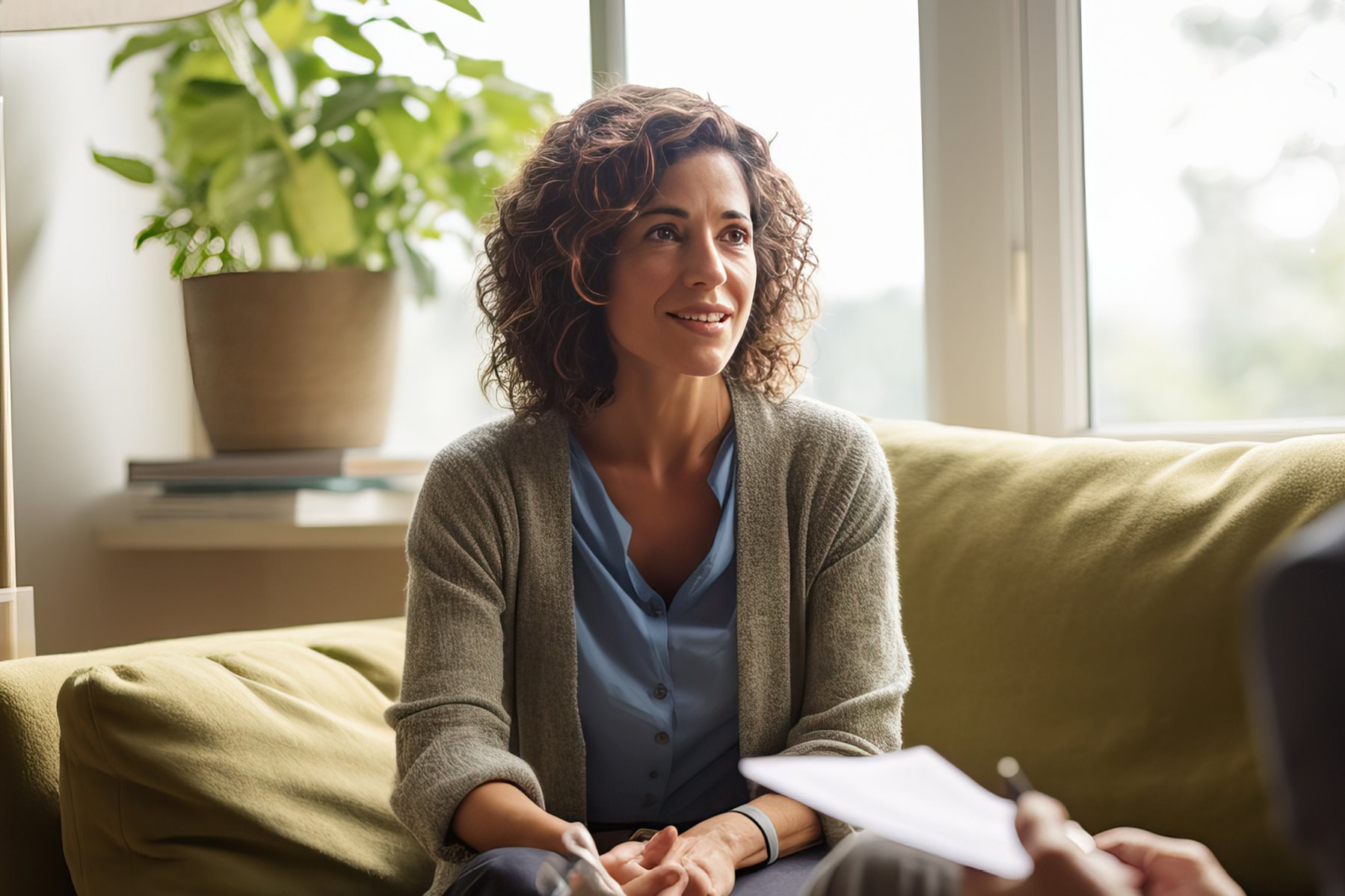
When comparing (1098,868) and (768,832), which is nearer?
(1098,868)

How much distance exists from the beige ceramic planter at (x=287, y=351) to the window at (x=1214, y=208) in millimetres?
1220

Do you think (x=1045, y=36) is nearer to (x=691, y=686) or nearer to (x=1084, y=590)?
(x=1084, y=590)

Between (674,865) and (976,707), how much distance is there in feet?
1.58

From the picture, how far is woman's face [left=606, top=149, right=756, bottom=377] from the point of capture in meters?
1.28

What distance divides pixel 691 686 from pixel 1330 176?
Result: 3.61ft

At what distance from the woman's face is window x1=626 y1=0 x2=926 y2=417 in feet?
2.43

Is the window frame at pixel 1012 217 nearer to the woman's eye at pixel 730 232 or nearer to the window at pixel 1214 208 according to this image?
the window at pixel 1214 208

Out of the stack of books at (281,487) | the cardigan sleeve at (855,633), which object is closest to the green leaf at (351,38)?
the stack of books at (281,487)

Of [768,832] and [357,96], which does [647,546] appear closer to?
[768,832]

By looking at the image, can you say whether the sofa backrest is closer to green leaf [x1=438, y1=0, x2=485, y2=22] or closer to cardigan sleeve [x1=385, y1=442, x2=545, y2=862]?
cardigan sleeve [x1=385, y1=442, x2=545, y2=862]

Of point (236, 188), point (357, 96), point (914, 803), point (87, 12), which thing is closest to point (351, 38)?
point (357, 96)

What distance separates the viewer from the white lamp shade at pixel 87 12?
1.18 meters

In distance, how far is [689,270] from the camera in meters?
1.29

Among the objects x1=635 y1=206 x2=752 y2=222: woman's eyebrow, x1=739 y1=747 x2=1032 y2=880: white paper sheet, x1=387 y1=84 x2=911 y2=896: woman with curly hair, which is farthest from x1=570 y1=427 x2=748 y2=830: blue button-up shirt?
x1=739 y1=747 x2=1032 y2=880: white paper sheet
